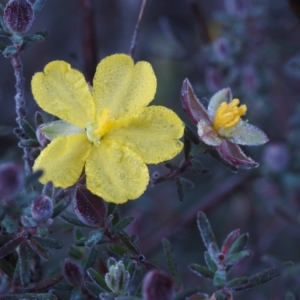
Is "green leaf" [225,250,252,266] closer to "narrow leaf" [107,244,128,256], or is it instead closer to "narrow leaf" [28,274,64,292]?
"narrow leaf" [107,244,128,256]

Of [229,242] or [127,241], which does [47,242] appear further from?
[229,242]

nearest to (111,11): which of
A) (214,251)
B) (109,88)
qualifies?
(109,88)

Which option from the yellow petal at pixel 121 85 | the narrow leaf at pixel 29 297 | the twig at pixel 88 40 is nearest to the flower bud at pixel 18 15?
the yellow petal at pixel 121 85

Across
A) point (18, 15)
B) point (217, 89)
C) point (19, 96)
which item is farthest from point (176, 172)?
point (217, 89)

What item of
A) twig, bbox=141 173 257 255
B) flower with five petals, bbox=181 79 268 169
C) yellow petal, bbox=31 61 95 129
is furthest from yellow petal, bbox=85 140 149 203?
twig, bbox=141 173 257 255

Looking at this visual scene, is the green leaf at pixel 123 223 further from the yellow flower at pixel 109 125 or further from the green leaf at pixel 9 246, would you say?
the green leaf at pixel 9 246
